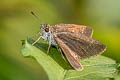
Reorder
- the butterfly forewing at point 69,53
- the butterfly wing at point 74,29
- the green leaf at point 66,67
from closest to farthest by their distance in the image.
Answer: the green leaf at point 66,67 → the butterfly forewing at point 69,53 → the butterfly wing at point 74,29

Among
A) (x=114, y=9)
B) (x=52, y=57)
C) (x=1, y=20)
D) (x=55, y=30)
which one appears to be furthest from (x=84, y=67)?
(x=114, y=9)

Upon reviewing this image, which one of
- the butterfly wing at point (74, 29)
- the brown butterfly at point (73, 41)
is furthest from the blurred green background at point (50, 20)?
the butterfly wing at point (74, 29)

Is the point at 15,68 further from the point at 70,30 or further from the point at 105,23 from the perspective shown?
the point at 105,23

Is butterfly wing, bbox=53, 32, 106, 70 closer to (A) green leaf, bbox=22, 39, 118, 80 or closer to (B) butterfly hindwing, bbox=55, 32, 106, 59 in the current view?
(B) butterfly hindwing, bbox=55, 32, 106, 59

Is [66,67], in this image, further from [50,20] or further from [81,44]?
[50,20]

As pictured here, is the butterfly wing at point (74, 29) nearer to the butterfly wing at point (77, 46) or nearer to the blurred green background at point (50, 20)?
the butterfly wing at point (77, 46)

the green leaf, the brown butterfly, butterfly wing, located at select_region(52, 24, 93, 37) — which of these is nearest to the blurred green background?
the brown butterfly
